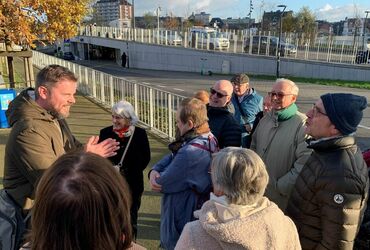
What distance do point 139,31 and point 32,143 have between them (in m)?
41.5

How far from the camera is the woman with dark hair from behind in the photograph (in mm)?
1196

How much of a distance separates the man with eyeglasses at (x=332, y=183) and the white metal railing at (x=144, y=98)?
3829 mm

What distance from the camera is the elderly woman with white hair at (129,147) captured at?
3586 millimetres

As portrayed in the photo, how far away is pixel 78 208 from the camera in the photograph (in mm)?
1192

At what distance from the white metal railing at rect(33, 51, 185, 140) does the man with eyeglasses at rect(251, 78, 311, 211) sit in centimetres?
282

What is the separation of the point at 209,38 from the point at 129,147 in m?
29.6

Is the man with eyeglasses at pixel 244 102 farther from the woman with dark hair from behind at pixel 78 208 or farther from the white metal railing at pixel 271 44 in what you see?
the white metal railing at pixel 271 44

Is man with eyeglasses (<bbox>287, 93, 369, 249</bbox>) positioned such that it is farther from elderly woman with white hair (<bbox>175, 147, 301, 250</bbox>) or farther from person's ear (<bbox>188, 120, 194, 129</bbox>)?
person's ear (<bbox>188, 120, 194, 129</bbox>)

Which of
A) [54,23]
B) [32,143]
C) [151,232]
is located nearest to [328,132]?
[32,143]

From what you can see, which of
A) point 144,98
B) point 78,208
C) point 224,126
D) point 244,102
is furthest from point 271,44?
point 78,208

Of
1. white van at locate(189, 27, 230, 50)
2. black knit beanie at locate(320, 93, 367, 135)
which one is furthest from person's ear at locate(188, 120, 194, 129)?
white van at locate(189, 27, 230, 50)

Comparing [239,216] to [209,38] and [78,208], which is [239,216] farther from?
[209,38]

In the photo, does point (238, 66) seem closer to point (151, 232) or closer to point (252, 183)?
point (151, 232)

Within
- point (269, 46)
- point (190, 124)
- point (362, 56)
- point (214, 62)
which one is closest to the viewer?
point (190, 124)
